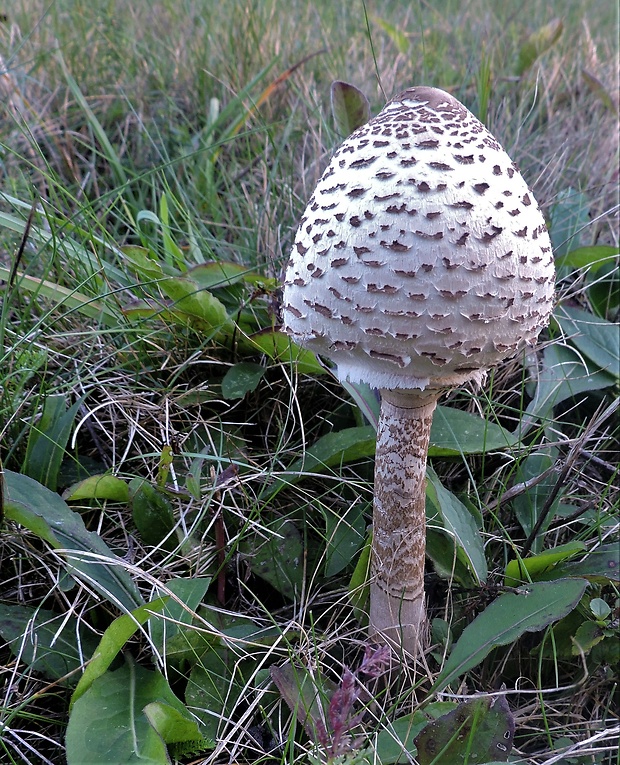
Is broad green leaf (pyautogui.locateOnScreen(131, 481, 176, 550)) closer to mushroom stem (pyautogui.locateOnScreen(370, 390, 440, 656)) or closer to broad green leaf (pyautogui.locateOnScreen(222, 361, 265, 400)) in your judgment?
broad green leaf (pyautogui.locateOnScreen(222, 361, 265, 400))

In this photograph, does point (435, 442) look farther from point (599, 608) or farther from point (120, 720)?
point (120, 720)

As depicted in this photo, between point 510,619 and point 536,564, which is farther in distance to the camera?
point 536,564

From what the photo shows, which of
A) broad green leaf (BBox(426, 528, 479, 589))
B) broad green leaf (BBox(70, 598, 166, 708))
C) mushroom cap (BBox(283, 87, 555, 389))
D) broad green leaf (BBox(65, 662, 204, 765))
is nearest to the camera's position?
mushroom cap (BBox(283, 87, 555, 389))

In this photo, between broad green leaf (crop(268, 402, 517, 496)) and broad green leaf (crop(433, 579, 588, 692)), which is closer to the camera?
broad green leaf (crop(433, 579, 588, 692))

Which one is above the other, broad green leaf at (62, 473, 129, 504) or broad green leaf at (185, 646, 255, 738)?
broad green leaf at (62, 473, 129, 504)

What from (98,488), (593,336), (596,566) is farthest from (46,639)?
(593,336)

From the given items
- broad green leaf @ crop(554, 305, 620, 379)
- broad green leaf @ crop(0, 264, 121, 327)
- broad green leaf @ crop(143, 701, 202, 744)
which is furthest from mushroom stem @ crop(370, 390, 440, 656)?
broad green leaf @ crop(0, 264, 121, 327)
